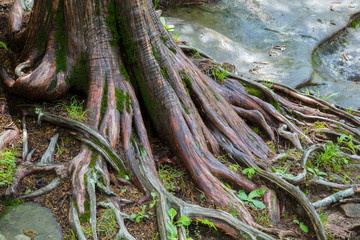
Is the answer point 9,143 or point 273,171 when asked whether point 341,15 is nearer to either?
point 273,171

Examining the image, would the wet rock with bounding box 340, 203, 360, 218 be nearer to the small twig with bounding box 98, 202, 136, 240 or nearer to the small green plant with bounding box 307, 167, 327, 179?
the small green plant with bounding box 307, 167, 327, 179

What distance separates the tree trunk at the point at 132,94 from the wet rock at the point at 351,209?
61 cm

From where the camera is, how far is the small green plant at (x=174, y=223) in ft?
9.49

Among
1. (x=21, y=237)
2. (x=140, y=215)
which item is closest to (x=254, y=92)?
(x=140, y=215)

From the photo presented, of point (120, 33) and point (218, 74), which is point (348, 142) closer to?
point (218, 74)

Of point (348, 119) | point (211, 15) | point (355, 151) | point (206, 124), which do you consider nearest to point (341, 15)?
point (211, 15)

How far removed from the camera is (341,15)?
9.15 m

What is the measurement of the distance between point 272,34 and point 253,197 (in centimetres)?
571

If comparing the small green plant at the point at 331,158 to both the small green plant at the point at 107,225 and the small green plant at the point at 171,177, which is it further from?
the small green plant at the point at 107,225

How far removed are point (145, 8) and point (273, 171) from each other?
2.51 metres

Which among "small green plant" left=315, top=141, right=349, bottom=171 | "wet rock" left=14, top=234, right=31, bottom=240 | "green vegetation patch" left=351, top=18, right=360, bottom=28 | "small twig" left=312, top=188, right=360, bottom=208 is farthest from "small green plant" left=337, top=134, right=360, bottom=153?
"green vegetation patch" left=351, top=18, right=360, bottom=28

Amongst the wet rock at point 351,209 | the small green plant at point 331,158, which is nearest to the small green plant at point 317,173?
the small green plant at point 331,158

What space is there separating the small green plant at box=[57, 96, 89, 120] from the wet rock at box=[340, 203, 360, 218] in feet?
10.6

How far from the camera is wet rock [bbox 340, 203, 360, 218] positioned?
12.0 feet
